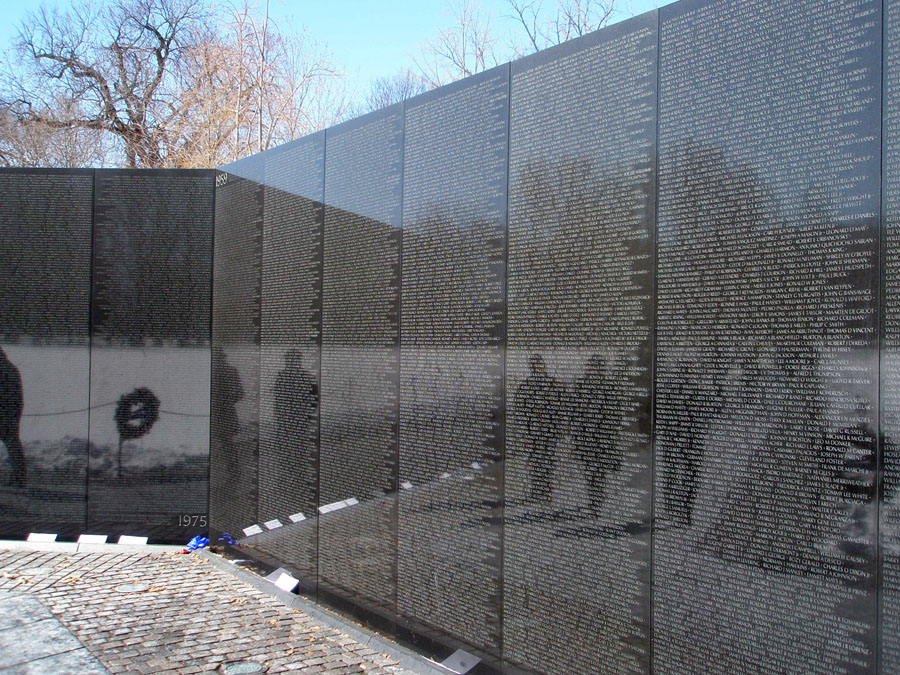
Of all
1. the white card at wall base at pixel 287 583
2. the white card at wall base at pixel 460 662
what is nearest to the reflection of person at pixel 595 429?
the white card at wall base at pixel 460 662

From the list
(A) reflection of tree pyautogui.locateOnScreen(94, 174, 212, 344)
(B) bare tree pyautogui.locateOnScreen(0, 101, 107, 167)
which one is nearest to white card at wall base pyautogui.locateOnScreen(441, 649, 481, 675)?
(A) reflection of tree pyautogui.locateOnScreen(94, 174, 212, 344)

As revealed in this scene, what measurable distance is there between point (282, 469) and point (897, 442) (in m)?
5.79

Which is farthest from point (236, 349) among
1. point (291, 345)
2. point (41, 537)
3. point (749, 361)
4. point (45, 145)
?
point (45, 145)

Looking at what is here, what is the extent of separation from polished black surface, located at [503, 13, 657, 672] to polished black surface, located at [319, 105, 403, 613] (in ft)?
4.56

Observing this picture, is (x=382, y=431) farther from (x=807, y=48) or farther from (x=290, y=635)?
(x=807, y=48)

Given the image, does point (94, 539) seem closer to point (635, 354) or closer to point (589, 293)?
point (589, 293)

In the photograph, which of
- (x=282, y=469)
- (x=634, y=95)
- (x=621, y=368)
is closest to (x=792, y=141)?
(x=634, y=95)

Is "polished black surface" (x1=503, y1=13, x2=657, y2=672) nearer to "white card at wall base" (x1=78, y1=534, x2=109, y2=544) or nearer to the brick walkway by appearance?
the brick walkway

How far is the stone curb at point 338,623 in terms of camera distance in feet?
18.3

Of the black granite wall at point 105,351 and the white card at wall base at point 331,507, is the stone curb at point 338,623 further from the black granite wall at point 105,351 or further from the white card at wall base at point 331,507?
the black granite wall at point 105,351

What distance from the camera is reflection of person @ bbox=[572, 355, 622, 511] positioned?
4.51 meters

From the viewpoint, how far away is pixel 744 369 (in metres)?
3.89

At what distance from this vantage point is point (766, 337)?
3807 mm

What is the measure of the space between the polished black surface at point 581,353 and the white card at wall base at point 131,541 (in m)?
5.49
